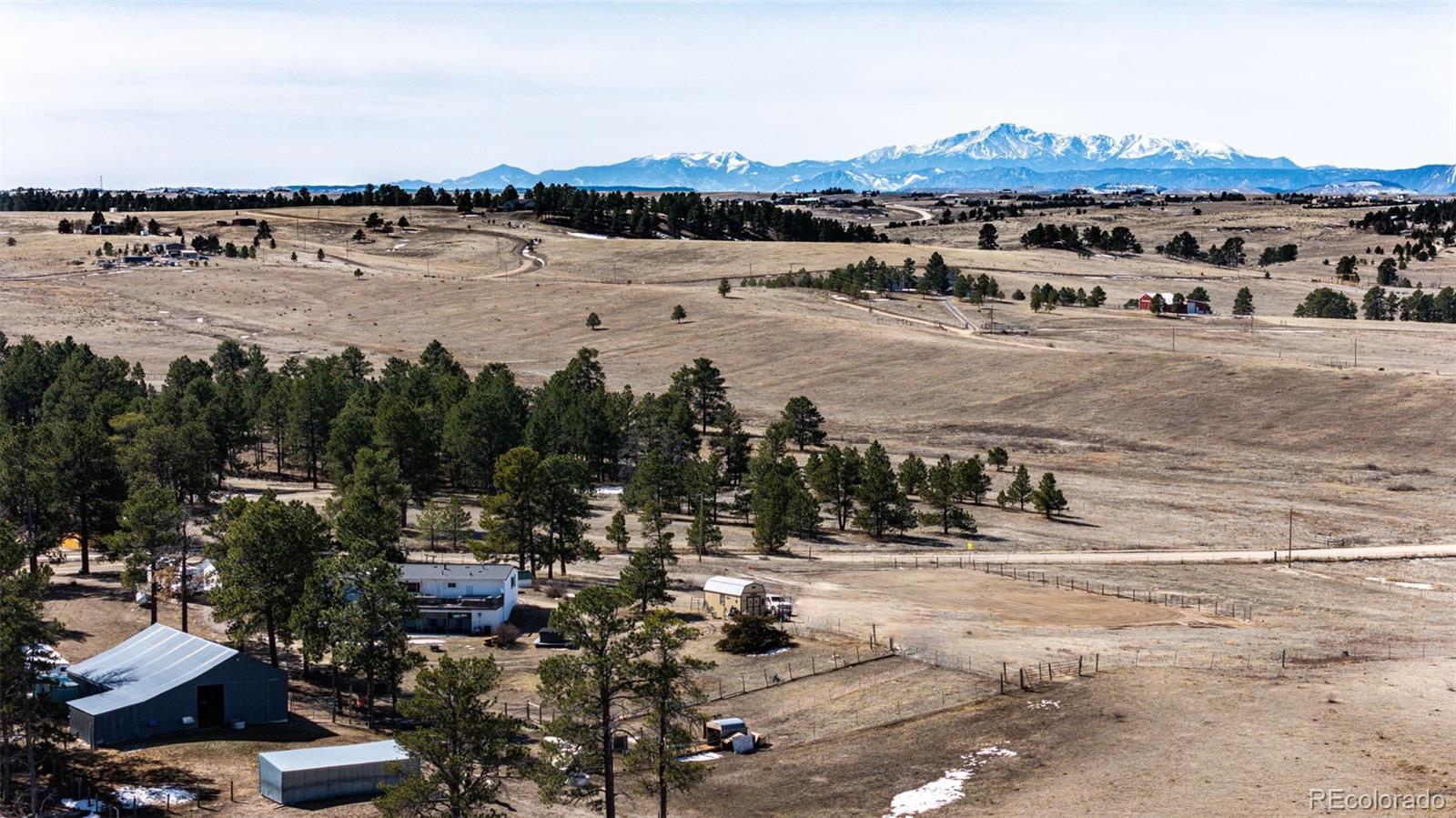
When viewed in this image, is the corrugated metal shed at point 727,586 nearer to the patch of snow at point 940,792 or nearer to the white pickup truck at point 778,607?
the white pickup truck at point 778,607

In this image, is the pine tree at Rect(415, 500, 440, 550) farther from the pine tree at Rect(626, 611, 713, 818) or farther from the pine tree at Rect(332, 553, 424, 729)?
the pine tree at Rect(626, 611, 713, 818)

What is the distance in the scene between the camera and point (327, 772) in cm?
4934

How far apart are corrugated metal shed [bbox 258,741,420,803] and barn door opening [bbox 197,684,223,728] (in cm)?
684

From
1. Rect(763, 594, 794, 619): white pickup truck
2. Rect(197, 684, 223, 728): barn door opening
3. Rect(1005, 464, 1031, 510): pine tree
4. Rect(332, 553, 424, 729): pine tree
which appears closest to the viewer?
Rect(197, 684, 223, 728): barn door opening

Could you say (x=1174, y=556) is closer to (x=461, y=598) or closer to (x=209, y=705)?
(x=461, y=598)

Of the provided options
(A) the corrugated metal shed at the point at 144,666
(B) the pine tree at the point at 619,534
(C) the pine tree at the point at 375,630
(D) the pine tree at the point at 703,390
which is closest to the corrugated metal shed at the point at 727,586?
(B) the pine tree at the point at 619,534

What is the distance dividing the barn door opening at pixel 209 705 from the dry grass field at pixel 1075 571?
2392 millimetres

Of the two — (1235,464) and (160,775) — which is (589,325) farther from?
(160,775)

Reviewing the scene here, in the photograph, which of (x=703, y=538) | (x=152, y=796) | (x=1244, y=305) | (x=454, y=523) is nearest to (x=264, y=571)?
(x=152, y=796)

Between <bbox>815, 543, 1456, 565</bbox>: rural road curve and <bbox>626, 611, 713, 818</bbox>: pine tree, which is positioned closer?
<bbox>626, 611, 713, 818</bbox>: pine tree

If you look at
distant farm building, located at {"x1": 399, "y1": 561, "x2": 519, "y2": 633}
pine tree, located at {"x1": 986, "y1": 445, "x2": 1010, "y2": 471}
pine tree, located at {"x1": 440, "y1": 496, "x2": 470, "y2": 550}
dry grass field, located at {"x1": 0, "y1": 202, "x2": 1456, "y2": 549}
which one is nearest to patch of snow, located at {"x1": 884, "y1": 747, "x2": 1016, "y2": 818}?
distant farm building, located at {"x1": 399, "y1": 561, "x2": 519, "y2": 633}

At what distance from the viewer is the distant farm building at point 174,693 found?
5522cm

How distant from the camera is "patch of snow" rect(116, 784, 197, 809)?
48.3 meters

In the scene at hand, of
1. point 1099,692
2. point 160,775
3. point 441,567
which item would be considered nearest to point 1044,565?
point 1099,692
